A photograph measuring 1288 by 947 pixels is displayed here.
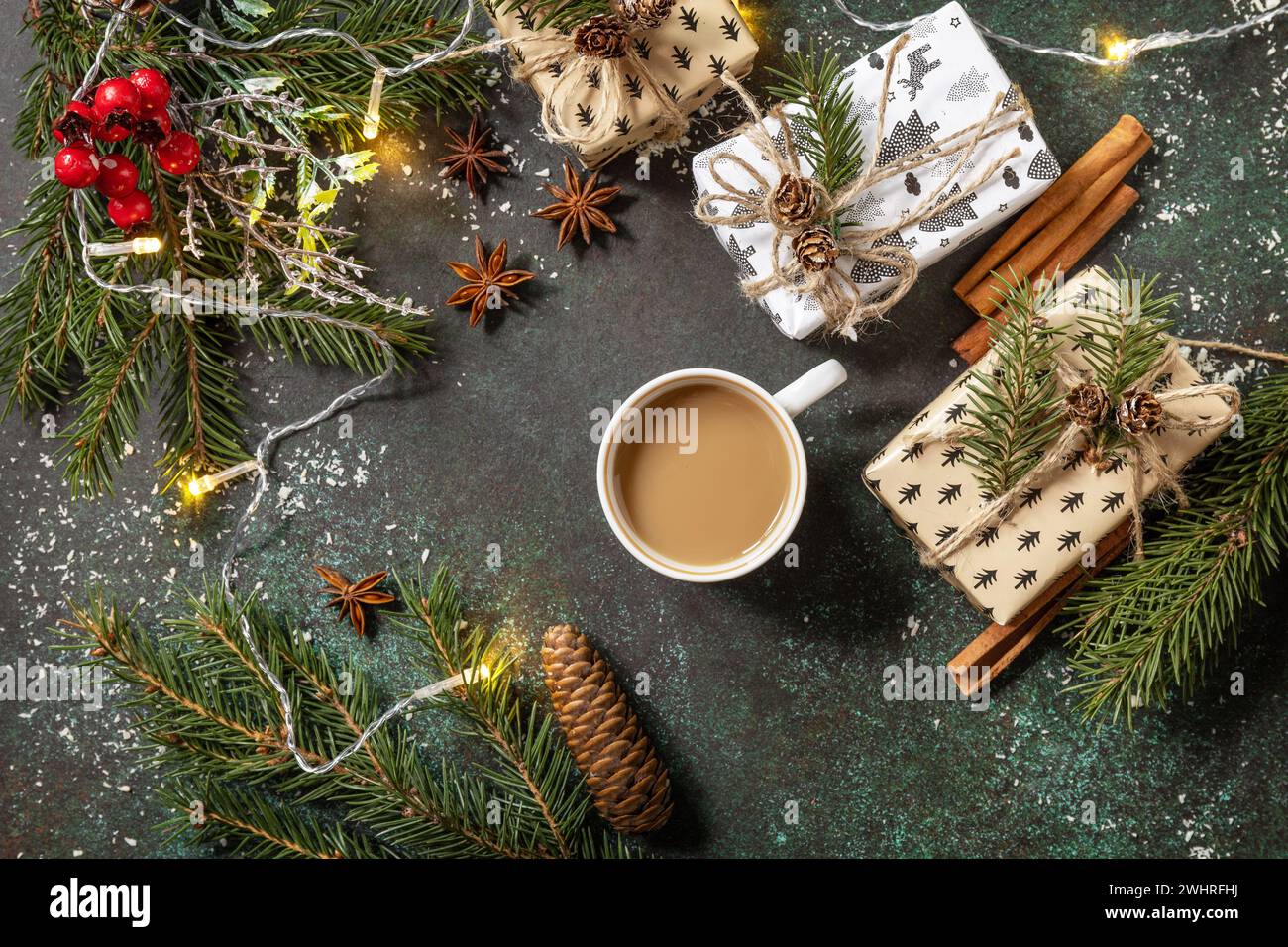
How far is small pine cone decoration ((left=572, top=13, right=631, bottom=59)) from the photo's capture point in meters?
1.11

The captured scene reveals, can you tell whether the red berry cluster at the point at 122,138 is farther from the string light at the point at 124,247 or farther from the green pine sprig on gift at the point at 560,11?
the green pine sprig on gift at the point at 560,11

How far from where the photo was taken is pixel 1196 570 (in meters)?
1.14

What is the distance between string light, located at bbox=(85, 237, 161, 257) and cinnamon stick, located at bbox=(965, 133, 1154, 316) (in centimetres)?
110

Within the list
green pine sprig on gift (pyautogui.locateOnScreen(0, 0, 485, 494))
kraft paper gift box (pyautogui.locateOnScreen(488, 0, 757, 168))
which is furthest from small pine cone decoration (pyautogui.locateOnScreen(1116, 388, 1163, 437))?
green pine sprig on gift (pyautogui.locateOnScreen(0, 0, 485, 494))

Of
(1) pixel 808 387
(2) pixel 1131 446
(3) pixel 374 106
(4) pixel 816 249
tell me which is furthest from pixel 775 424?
(3) pixel 374 106

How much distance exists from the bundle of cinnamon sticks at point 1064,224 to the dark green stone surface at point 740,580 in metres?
0.04

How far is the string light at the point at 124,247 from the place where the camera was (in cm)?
113

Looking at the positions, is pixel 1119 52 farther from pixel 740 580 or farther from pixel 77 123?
pixel 77 123

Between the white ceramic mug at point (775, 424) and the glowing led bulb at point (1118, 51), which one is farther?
the glowing led bulb at point (1118, 51)

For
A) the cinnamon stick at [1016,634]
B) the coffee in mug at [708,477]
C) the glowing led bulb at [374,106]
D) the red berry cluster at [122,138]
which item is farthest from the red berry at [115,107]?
the cinnamon stick at [1016,634]

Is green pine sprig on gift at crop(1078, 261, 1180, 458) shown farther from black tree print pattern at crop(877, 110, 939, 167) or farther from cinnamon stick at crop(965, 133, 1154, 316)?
black tree print pattern at crop(877, 110, 939, 167)

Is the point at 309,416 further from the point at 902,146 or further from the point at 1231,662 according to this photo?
the point at 1231,662

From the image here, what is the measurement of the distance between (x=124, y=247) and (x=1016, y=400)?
113cm
